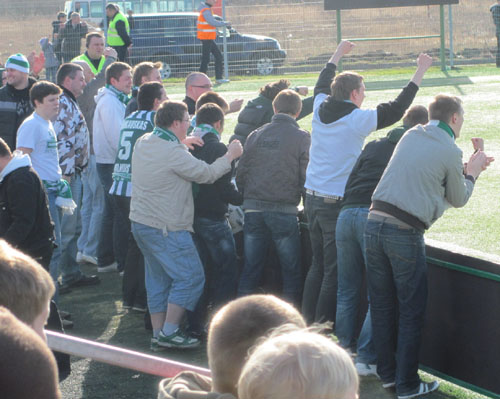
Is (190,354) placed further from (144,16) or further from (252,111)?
(144,16)

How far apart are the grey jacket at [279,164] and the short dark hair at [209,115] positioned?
348 mm

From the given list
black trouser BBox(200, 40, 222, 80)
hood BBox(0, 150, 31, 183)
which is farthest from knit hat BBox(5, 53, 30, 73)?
black trouser BBox(200, 40, 222, 80)

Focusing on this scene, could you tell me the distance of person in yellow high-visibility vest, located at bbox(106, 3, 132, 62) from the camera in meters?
19.7

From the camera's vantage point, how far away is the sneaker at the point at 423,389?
17.4ft

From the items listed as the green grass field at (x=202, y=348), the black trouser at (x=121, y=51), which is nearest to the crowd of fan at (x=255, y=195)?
the green grass field at (x=202, y=348)

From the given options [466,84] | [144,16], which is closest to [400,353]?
[466,84]

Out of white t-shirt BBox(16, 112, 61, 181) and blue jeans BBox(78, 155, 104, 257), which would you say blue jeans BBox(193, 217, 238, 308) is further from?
blue jeans BBox(78, 155, 104, 257)

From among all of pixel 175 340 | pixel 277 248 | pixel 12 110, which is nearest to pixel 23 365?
pixel 175 340

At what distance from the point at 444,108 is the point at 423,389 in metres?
1.79

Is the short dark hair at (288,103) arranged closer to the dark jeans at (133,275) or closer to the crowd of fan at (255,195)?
the crowd of fan at (255,195)

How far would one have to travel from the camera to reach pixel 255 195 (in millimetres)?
6551

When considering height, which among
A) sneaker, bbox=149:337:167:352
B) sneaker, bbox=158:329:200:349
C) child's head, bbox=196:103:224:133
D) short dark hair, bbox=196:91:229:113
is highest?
short dark hair, bbox=196:91:229:113

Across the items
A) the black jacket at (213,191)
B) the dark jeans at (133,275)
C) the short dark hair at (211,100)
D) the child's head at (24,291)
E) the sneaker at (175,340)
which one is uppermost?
the short dark hair at (211,100)

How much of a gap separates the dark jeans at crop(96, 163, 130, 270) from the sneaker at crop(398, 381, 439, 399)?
3.56m
